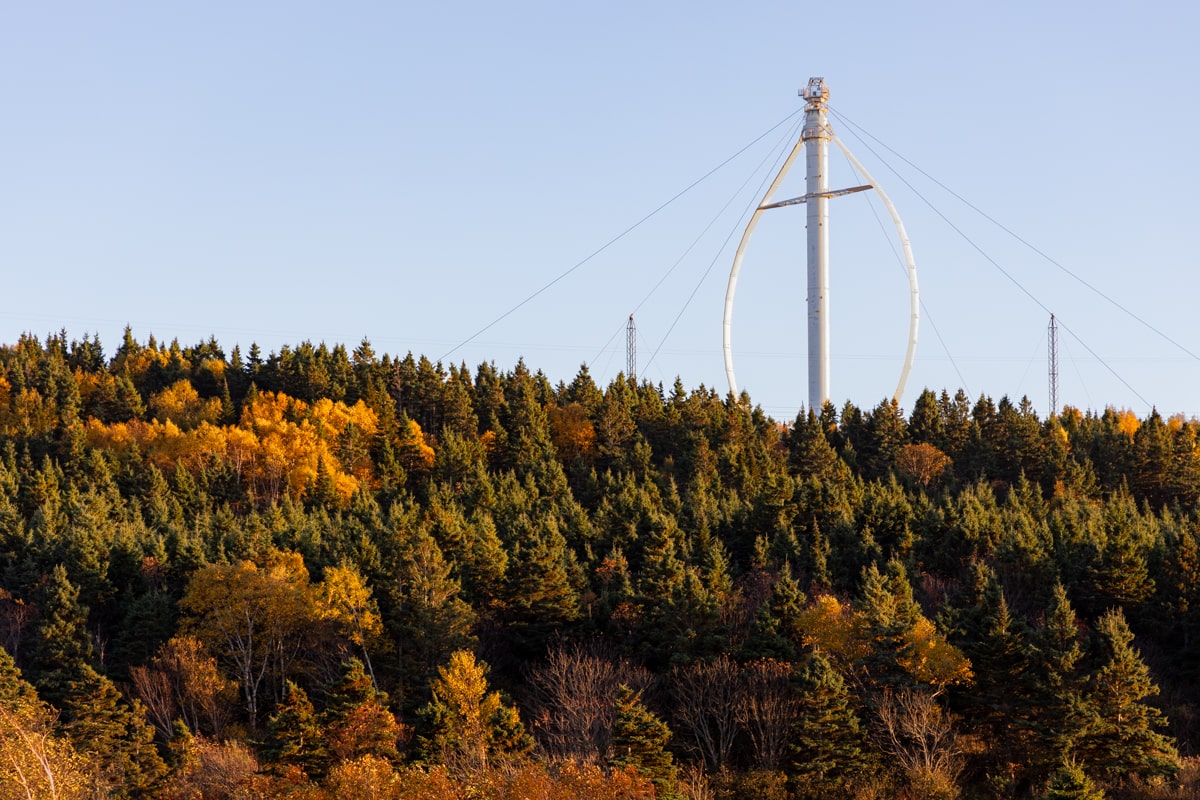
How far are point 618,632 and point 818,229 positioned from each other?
34733mm

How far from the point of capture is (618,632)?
60.7m

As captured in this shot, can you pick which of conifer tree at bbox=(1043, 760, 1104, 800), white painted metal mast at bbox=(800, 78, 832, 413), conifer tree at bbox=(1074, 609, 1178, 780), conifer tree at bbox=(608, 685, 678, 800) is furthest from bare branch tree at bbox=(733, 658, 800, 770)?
white painted metal mast at bbox=(800, 78, 832, 413)

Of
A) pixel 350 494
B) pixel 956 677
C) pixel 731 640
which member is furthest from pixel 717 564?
pixel 350 494

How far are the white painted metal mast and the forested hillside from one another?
7.80 meters

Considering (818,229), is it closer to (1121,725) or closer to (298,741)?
(1121,725)

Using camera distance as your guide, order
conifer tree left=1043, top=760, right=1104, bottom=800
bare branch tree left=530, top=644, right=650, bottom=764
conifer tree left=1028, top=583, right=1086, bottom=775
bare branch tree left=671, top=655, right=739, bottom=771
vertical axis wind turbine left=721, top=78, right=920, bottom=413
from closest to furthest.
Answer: conifer tree left=1043, top=760, right=1104, bottom=800 → conifer tree left=1028, top=583, right=1086, bottom=775 → bare branch tree left=530, top=644, right=650, bottom=764 → bare branch tree left=671, top=655, right=739, bottom=771 → vertical axis wind turbine left=721, top=78, right=920, bottom=413

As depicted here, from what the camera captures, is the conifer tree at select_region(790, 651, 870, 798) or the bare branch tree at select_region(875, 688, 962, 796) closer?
the bare branch tree at select_region(875, 688, 962, 796)

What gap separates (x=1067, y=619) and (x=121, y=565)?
153 feet

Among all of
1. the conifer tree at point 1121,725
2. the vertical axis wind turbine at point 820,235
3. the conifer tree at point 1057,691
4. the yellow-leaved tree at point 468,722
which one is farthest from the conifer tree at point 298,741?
the vertical axis wind turbine at point 820,235

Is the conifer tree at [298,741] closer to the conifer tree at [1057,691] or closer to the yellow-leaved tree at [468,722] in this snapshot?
the yellow-leaved tree at [468,722]

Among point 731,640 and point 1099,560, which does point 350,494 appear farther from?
point 1099,560

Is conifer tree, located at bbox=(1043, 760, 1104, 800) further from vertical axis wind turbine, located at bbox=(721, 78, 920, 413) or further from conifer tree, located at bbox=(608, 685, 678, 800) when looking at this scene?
vertical axis wind turbine, located at bbox=(721, 78, 920, 413)

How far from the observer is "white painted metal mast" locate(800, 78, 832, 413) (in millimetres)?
84500

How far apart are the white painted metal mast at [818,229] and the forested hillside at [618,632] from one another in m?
7.80
